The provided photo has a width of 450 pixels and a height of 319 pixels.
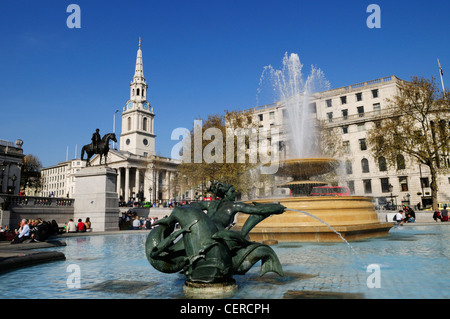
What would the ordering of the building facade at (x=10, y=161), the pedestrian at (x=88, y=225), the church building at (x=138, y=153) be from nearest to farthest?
the pedestrian at (x=88, y=225) < the building facade at (x=10, y=161) < the church building at (x=138, y=153)

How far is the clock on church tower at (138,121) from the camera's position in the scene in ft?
305

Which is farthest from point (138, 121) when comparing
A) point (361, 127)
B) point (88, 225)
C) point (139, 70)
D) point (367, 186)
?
point (88, 225)

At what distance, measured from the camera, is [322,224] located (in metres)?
10.7

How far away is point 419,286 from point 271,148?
4850 cm

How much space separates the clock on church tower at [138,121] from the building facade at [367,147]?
4862 centimetres

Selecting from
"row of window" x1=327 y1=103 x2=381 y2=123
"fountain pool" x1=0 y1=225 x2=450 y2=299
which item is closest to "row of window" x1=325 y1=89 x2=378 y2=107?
"row of window" x1=327 y1=103 x2=381 y2=123

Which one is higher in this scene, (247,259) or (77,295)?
(247,259)

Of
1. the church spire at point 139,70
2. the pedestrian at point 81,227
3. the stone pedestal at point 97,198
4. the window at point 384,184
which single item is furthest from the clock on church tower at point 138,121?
the pedestrian at point 81,227

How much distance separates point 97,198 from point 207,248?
65.3 feet

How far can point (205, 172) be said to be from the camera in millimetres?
36719

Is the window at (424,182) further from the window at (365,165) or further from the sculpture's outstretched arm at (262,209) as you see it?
the sculpture's outstretched arm at (262,209)

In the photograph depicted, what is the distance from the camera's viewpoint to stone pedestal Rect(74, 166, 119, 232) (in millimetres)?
21594
